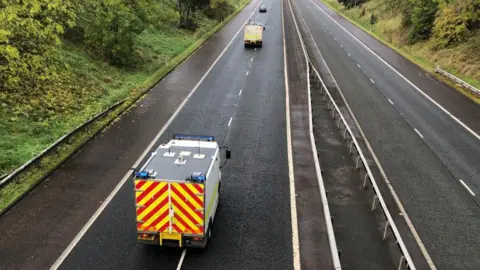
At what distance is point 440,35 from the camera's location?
142 feet

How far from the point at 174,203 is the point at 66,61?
→ 19748 millimetres

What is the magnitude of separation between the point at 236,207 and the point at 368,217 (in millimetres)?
4541

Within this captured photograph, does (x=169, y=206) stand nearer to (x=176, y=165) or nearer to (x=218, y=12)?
(x=176, y=165)

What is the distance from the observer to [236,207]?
49.9 ft

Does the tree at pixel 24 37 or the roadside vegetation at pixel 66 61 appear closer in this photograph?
the tree at pixel 24 37

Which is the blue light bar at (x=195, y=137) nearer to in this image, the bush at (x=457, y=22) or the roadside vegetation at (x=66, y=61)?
the roadside vegetation at (x=66, y=61)

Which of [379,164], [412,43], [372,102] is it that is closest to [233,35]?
[412,43]

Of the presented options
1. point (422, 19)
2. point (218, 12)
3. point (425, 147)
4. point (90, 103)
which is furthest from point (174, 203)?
point (218, 12)

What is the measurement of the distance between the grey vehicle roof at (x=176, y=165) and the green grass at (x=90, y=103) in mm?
5772

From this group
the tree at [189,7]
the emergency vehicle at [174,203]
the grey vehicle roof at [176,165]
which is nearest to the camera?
the emergency vehicle at [174,203]

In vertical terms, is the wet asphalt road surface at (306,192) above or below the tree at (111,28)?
below

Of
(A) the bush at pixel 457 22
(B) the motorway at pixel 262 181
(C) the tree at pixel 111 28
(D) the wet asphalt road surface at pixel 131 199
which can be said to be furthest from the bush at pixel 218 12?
(D) the wet asphalt road surface at pixel 131 199

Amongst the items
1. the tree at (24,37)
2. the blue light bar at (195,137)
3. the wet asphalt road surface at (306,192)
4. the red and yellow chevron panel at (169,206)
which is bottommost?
the wet asphalt road surface at (306,192)

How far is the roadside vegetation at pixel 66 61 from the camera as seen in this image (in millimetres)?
16016
